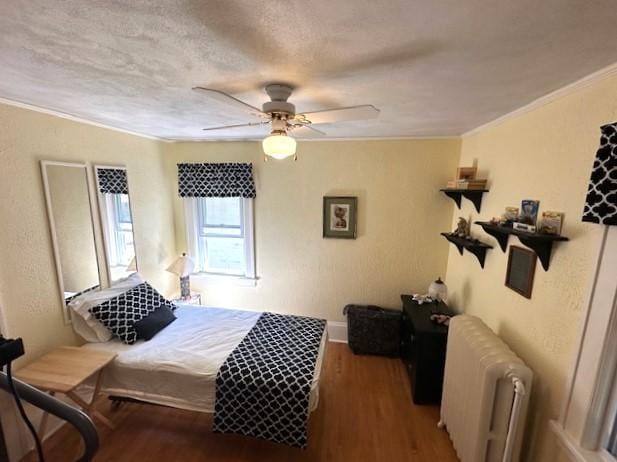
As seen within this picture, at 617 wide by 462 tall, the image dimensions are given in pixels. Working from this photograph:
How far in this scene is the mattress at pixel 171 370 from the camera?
2.00m

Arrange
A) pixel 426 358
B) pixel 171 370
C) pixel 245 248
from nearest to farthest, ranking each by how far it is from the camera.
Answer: pixel 171 370
pixel 426 358
pixel 245 248

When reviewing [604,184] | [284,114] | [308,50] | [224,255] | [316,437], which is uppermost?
[308,50]

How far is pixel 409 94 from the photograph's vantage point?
5.38ft

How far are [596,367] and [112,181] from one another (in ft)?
11.9

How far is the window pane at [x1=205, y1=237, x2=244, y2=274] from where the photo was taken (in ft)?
12.0

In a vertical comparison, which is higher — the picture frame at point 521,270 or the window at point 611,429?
the picture frame at point 521,270

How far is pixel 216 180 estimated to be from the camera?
3.36 m

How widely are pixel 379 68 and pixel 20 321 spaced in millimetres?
2786

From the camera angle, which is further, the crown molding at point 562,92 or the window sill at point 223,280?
the window sill at point 223,280

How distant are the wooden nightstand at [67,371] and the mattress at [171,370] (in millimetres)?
112

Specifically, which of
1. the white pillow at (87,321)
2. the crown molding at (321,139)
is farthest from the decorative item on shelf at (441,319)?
the white pillow at (87,321)

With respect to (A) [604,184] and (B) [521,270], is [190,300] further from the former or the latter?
(A) [604,184]

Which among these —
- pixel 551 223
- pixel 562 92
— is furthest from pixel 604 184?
pixel 562 92

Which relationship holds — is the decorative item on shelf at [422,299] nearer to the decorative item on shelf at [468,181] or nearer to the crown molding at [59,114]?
the decorative item on shelf at [468,181]
